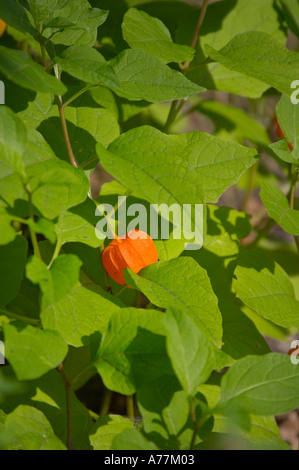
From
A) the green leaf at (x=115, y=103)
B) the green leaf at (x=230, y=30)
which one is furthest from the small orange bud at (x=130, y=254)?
the green leaf at (x=230, y=30)

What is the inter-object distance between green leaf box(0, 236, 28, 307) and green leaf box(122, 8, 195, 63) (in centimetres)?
36

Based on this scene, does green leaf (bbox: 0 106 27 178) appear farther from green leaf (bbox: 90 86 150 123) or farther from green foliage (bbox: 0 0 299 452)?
green leaf (bbox: 90 86 150 123)

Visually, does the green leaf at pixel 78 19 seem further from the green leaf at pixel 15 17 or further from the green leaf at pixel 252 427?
the green leaf at pixel 252 427

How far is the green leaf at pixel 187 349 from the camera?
54cm

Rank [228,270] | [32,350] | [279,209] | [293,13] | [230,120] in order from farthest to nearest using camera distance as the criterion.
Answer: [230,120]
[293,13]
[228,270]
[279,209]
[32,350]

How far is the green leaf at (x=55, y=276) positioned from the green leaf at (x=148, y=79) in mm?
237

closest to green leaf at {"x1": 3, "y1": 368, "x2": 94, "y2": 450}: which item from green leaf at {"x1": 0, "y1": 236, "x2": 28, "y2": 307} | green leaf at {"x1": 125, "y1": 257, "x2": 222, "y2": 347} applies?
green leaf at {"x1": 0, "y1": 236, "x2": 28, "y2": 307}

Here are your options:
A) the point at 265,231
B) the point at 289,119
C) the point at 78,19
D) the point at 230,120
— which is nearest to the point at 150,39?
the point at 78,19

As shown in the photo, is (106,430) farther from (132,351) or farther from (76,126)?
(76,126)

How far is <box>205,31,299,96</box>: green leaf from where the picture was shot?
76 centimetres

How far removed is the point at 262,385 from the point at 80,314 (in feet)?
0.83

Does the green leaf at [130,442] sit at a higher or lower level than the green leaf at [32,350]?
lower

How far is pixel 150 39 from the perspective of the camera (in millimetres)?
808

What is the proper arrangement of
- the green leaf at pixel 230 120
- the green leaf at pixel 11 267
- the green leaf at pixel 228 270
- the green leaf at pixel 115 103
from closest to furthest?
1. the green leaf at pixel 11 267
2. the green leaf at pixel 228 270
3. the green leaf at pixel 115 103
4. the green leaf at pixel 230 120
